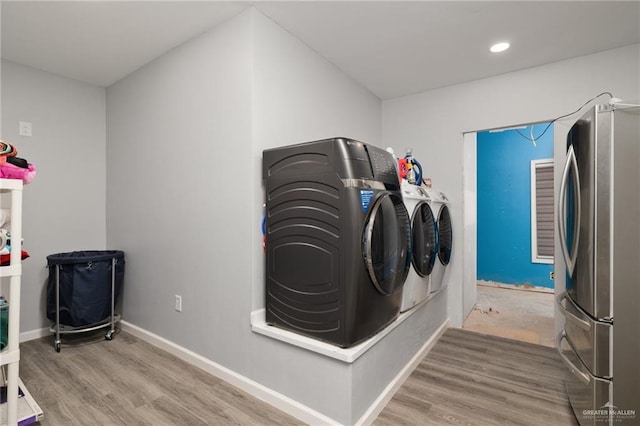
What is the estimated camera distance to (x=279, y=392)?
5.97 feet

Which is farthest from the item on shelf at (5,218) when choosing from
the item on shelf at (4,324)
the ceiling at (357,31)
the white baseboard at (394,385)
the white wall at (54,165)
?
the white baseboard at (394,385)

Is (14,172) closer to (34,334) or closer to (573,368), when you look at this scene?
(34,334)

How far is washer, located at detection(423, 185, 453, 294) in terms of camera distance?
8.85ft

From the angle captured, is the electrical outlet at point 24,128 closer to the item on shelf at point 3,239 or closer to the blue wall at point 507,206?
the item on shelf at point 3,239

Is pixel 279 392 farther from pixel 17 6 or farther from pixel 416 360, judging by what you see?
pixel 17 6

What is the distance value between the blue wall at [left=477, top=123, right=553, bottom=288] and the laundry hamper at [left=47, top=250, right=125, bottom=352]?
5264 millimetres

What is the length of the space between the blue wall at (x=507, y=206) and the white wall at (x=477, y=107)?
80.4 inches

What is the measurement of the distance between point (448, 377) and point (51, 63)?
4112 mm

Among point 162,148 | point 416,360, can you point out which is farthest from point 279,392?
point 162,148

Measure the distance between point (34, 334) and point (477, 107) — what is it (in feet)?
15.2

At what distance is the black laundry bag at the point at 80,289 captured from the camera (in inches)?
98.7

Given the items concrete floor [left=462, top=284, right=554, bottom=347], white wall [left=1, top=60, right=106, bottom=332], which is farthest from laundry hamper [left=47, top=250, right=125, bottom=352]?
concrete floor [left=462, top=284, right=554, bottom=347]

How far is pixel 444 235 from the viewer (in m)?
2.98

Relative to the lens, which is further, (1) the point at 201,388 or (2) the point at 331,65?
(2) the point at 331,65
